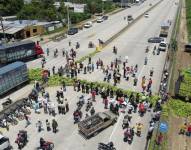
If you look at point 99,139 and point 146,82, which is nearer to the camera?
point 99,139

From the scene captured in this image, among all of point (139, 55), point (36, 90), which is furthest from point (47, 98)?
point (139, 55)

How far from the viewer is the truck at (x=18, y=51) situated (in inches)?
1849

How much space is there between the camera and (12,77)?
128 ft

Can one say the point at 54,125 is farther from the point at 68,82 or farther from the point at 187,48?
the point at 187,48

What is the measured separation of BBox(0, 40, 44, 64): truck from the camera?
46969 mm

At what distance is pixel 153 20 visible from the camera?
10475 cm

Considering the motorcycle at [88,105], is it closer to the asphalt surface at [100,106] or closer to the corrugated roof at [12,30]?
the asphalt surface at [100,106]

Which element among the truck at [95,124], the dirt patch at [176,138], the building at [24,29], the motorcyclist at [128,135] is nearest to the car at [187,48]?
the dirt patch at [176,138]

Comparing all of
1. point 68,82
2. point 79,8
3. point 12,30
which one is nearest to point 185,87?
point 68,82

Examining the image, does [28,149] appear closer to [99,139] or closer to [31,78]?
[99,139]

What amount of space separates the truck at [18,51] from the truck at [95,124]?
75.5 ft

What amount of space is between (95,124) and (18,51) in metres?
25.4

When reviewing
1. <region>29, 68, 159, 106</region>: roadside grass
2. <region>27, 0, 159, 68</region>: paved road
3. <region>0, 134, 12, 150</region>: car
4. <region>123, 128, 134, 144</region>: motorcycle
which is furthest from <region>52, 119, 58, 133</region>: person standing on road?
<region>27, 0, 159, 68</region>: paved road

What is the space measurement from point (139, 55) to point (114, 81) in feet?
54.1
